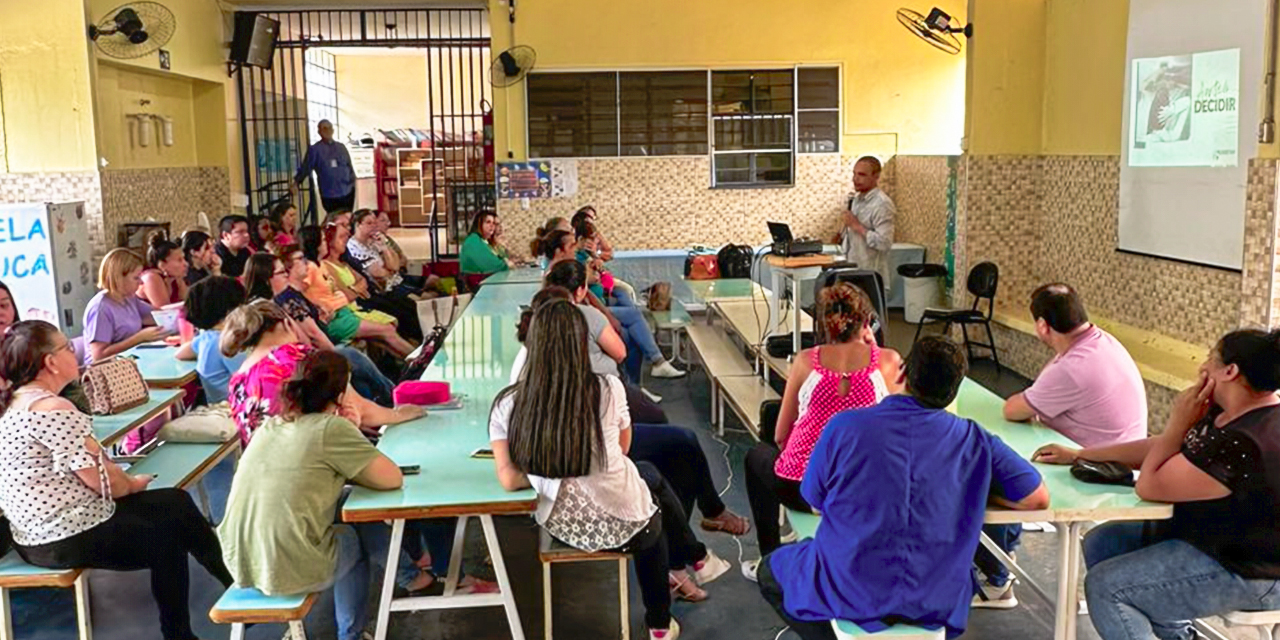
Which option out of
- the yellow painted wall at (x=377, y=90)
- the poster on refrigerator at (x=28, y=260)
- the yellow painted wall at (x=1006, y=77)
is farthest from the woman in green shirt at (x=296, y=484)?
the yellow painted wall at (x=377, y=90)

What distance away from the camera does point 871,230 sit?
7.40 m

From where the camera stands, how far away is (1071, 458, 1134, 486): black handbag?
3.00 metres

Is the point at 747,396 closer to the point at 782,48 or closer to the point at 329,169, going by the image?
the point at 782,48

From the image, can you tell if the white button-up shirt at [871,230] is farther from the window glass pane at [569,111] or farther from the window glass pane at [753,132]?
the window glass pane at [569,111]

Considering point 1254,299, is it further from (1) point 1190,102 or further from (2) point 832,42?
(2) point 832,42

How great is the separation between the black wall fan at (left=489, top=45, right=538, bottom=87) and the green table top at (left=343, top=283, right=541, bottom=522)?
198 inches

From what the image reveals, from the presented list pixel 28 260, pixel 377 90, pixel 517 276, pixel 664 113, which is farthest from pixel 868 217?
pixel 377 90

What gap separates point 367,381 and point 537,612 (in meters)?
1.88

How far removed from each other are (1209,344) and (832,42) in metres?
5.11

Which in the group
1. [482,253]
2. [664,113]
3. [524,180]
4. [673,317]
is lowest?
[673,317]

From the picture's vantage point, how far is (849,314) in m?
3.50

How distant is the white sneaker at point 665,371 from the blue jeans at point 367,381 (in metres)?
2.43

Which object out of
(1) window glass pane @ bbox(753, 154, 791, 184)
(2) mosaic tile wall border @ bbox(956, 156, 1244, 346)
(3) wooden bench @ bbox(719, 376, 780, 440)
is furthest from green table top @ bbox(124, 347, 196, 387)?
(1) window glass pane @ bbox(753, 154, 791, 184)

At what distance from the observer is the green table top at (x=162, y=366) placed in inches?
177
